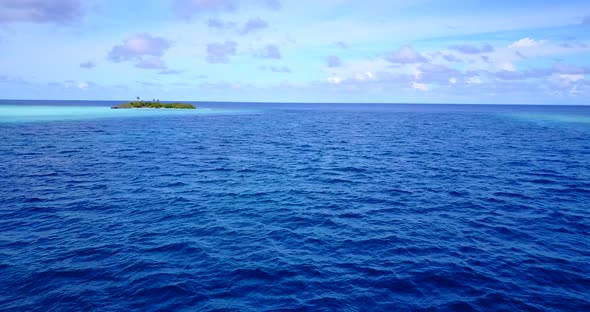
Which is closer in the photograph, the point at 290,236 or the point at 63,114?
the point at 290,236

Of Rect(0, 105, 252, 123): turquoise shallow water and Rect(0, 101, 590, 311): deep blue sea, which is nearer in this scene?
Rect(0, 101, 590, 311): deep blue sea

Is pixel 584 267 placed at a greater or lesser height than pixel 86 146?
lesser

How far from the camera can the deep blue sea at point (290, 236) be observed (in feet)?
55.1

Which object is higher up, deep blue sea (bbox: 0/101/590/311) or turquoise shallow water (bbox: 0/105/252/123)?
turquoise shallow water (bbox: 0/105/252/123)

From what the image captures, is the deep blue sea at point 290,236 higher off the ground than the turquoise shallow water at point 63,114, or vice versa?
Result: the turquoise shallow water at point 63,114

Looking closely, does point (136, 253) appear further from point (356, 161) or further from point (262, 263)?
point (356, 161)

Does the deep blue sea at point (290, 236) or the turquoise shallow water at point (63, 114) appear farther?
the turquoise shallow water at point (63, 114)

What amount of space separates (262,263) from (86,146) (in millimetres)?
49050

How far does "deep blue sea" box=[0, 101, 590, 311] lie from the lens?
1678 centimetres

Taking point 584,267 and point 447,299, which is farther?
point 584,267

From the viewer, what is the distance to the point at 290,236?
77.2ft

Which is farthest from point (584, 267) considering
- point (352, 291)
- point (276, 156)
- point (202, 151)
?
point (202, 151)

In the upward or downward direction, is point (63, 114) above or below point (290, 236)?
above

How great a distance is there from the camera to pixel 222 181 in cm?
3728
